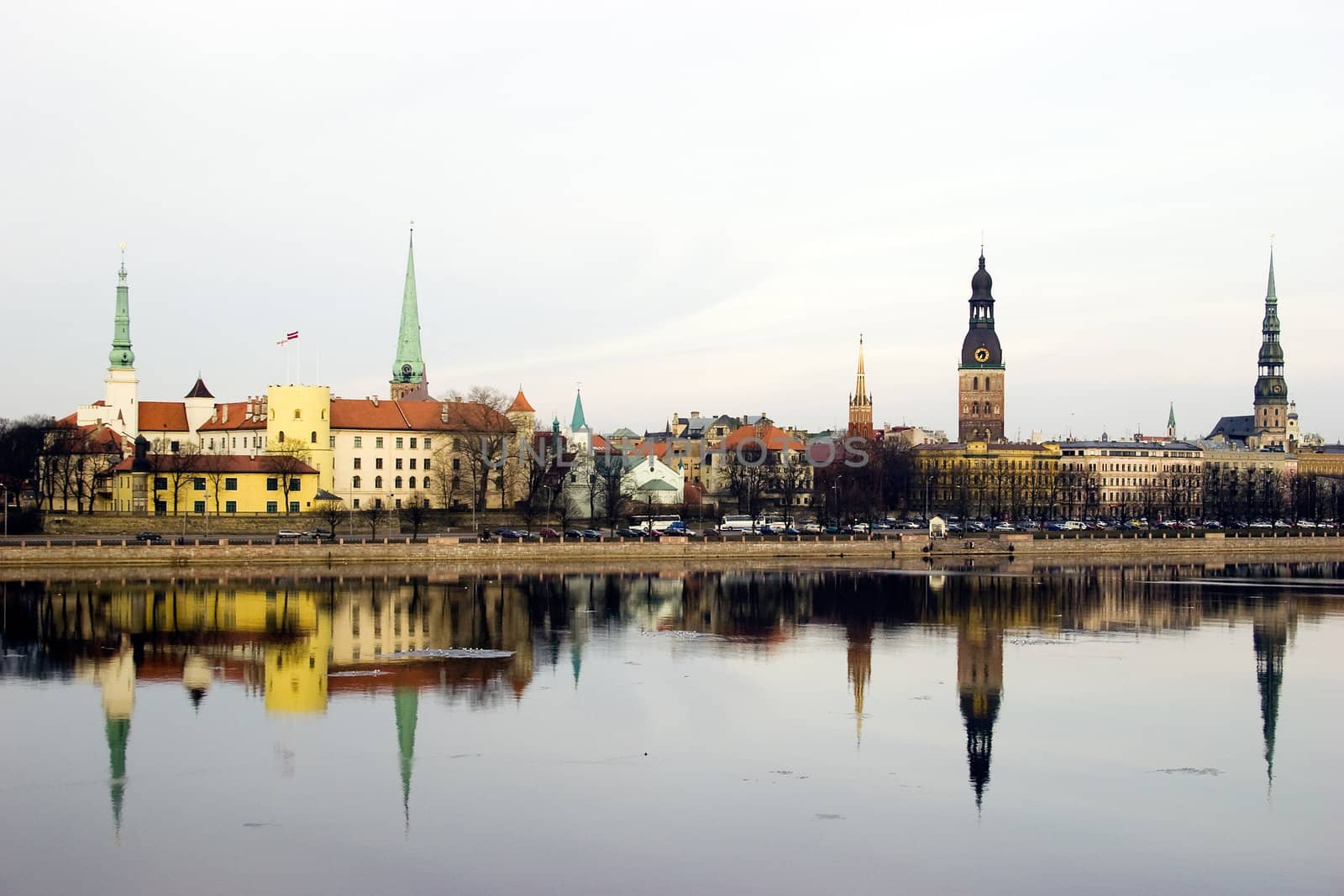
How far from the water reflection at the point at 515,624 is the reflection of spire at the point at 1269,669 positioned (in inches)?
4.2

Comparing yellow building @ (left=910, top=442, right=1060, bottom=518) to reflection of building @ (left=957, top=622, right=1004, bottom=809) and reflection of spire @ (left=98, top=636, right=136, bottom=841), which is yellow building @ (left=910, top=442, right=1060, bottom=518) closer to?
reflection of building @ (left=957, top=622, right=1004, bottom=809)

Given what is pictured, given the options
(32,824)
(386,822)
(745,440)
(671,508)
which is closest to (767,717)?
(386,822)

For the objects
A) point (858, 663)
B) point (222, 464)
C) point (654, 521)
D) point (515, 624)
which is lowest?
point (858, 663)

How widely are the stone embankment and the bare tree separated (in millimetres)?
10564

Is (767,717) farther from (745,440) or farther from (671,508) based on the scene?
(745,440)

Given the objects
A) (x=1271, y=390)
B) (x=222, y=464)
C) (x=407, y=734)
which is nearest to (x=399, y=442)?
(x=222, y=464)

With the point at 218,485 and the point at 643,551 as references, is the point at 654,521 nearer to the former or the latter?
the point at 643,551

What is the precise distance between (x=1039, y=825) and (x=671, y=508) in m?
76.6

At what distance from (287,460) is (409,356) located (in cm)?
4143

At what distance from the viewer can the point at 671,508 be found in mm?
98938

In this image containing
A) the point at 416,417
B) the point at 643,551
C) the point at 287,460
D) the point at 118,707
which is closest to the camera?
the point at 118,707

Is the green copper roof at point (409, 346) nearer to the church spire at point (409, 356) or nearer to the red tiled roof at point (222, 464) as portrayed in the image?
the church spire at point (409, 356)

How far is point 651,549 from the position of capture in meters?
72.6

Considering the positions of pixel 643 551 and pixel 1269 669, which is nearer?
pixel 1269 669
